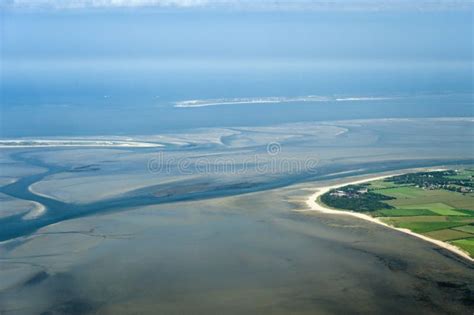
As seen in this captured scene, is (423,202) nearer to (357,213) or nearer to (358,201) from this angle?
(358,201)

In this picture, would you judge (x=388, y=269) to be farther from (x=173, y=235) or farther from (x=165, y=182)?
(x=165, y=182)

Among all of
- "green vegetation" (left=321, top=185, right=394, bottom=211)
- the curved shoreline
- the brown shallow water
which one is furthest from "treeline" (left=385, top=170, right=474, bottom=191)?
the brown shallow water

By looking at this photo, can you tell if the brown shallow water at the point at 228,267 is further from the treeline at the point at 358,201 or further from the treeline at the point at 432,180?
the treeline at the point at 432,180

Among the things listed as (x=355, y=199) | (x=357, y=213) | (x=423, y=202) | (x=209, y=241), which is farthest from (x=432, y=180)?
(x=209, y=241)

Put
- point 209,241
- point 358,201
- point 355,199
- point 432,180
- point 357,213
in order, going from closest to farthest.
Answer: point 209,241, point 357,213, point 358,201, point 355,199, point 432,180

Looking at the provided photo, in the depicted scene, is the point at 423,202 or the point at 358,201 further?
the point at 423,202
